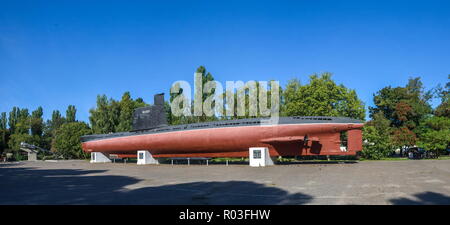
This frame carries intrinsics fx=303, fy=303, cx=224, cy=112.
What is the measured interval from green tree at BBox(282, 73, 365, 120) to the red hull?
1805cm

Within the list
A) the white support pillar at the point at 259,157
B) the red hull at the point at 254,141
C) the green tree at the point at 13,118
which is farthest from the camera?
the green tree at the point at 13,118

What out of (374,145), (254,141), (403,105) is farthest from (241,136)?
(403,105)

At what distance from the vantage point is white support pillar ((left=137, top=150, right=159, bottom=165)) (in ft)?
128

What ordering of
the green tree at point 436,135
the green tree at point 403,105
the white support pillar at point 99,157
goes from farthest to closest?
1. the green tree at point 403,105
2. the white support pillar at point 99,157
3. the green tree at point 436,135

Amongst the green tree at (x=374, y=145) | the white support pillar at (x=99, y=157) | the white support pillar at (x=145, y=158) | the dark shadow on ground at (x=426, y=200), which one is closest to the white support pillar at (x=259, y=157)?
the white support pillar at (x=145, y=158)

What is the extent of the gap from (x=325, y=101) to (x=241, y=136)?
21.7m

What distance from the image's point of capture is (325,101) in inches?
1876

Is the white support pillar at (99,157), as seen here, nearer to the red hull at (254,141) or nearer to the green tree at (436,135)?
the red hull at (254,141)

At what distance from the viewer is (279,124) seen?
100 feet

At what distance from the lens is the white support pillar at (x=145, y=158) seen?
38875 mm

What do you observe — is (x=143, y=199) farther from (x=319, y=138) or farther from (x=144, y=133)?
(x=144, y=133)

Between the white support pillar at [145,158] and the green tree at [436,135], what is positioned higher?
the green tree at [436,135]

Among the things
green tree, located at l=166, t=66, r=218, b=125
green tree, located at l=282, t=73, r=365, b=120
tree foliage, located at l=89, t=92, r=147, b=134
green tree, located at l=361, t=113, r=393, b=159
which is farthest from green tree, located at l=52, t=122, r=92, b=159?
green tree, located at l=361, t=113, r=393, b=159

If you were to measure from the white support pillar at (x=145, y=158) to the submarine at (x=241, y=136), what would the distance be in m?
0.61
